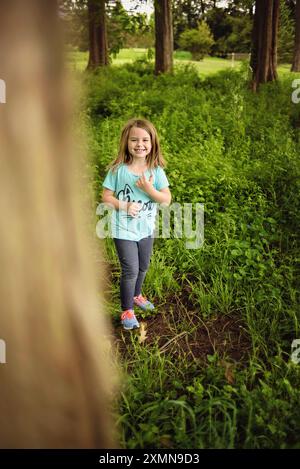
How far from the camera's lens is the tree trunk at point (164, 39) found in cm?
1280

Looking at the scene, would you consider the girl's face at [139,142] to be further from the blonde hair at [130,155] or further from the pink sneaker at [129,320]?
the pink sneaker at [129,320]

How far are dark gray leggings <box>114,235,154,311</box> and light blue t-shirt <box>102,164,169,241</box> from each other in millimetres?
64

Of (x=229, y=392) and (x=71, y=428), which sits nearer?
(x=71, y=428)

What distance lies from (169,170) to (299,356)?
3044 millimetres

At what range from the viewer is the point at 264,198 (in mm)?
4414

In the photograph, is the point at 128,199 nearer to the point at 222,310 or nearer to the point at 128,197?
the point at 128,197

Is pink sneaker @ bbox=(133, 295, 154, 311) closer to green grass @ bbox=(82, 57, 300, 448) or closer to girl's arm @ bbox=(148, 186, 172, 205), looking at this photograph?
green grass @ bbox=(82, 57, 300, 448)

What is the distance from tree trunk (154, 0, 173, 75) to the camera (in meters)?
12.8

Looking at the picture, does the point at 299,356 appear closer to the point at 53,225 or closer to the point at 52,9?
the point at 53,225

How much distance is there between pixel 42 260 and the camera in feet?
4.71

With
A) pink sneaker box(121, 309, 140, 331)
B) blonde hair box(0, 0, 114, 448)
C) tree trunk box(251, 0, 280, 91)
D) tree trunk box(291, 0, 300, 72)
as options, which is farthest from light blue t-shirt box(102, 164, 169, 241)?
tree trunk box(291, 0, 300, 72)

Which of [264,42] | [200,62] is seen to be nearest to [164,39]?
[264,42]

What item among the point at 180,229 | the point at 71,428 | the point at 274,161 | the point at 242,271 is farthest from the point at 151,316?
the point at 274,161

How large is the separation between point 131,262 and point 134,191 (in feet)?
1.60
